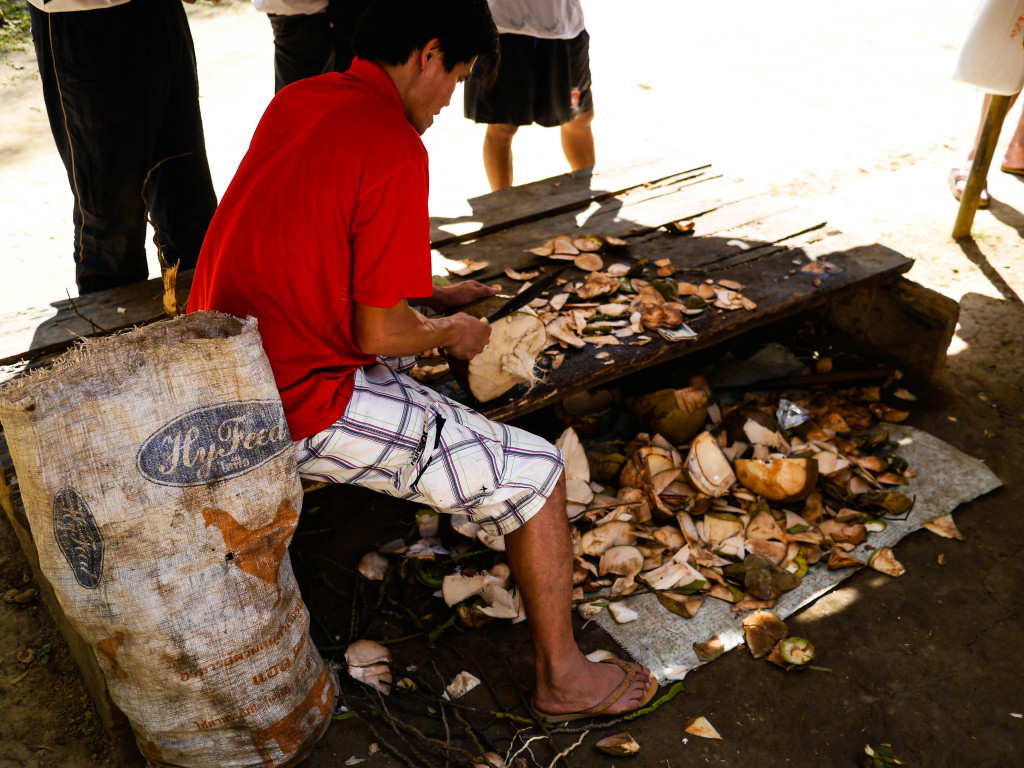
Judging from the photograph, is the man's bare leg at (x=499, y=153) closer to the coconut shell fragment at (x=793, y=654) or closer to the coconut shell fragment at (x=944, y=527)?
the coconut shell fragment at (x=944, y=527)

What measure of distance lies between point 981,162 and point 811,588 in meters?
2.74

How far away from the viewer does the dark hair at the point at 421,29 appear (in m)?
1.48

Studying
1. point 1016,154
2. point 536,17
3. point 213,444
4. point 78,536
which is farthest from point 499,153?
point 1016,154

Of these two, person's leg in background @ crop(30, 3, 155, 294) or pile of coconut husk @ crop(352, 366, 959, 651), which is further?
person's leg in background @ crop(30, 3, 155, 294)

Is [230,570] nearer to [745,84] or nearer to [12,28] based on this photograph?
[745,84]

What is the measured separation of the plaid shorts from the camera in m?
1.64

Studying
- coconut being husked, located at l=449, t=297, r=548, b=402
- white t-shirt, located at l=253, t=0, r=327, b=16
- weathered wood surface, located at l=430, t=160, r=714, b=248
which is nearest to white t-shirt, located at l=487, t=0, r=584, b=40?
weathered wood surface, located at l=430, t=160, r=714, b=248

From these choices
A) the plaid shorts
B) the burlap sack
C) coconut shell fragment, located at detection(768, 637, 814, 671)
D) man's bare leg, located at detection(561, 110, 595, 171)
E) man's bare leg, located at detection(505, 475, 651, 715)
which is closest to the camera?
the burlap sack

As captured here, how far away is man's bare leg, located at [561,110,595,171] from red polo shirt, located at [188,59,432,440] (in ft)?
7.82

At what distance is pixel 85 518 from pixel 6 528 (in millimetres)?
1458

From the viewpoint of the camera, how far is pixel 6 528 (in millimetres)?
2512

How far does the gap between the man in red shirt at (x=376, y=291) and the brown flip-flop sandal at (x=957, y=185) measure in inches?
143

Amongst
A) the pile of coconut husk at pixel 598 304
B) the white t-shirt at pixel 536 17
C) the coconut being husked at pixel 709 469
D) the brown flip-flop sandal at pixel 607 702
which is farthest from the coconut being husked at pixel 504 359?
the white t-shirt at pixel 536 17

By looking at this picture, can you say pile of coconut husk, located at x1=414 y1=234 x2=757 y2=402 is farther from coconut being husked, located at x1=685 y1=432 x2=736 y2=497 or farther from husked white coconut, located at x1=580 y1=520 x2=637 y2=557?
husked white coconut, located at x1=580 y1=520 x2=637 y2=557
